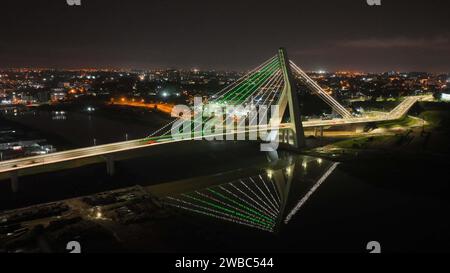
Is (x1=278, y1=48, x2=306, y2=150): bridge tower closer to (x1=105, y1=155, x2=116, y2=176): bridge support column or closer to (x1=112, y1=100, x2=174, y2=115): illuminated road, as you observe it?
(x1=105, y1=155, x2=116, y2=176): bridge support column

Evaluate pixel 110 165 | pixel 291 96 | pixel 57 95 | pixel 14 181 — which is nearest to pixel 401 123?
pixel 291 96

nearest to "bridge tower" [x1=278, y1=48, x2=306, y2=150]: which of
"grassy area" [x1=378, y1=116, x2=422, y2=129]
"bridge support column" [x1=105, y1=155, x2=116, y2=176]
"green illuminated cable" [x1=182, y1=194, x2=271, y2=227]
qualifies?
"green illuminated cable" [x1=182, y1=194, x2=271, y2=227]

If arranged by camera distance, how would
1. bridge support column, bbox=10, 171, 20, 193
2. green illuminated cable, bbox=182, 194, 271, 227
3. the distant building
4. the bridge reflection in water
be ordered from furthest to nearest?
the distant building → bridge support column, bbox=10, 171, 20, 193 → the bridge reflection in water → green illuminated cable, bbox=182, 194, 271, 227

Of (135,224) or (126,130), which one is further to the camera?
(126,130)

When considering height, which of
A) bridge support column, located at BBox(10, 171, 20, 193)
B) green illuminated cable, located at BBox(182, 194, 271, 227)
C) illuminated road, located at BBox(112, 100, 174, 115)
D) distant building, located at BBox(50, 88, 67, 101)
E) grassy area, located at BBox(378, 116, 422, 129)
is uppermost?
distant building, located at BBox(50, 88, 67, 101)

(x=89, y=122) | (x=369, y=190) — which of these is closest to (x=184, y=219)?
(x=369, y=190)

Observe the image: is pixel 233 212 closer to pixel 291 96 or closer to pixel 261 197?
pixel 261 197

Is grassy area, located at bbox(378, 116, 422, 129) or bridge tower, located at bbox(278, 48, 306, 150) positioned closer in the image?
bridge tower, located at bbox(278, 48, 306, 150)
